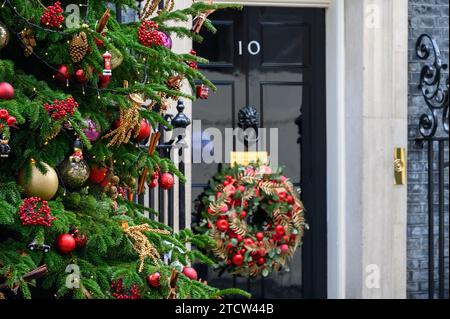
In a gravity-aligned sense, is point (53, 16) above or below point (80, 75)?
above

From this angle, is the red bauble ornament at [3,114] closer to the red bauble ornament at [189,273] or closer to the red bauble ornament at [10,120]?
the red bauble ornament at [10,120]

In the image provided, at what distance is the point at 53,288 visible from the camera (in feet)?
14.9

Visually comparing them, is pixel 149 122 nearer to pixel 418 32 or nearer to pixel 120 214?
pixel 120 214

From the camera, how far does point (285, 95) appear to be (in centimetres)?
748

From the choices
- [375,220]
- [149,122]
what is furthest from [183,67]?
[375,220]

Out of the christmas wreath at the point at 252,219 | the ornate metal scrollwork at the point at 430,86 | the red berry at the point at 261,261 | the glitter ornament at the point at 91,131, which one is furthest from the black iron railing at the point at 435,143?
the glitter ornament at the point at 91,131

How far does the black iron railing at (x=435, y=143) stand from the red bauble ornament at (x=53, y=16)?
12.6 ft

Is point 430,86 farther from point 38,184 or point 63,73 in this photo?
point 38,184

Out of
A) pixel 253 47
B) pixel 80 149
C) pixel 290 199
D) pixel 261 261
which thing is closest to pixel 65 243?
pixel 80 149

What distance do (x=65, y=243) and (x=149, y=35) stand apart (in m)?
1.05

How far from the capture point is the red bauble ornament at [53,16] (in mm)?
4223

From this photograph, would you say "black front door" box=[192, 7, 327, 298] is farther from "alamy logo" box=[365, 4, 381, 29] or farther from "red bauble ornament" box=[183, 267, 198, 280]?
"red bauble ornament" box=[183, 267, 198, 280]

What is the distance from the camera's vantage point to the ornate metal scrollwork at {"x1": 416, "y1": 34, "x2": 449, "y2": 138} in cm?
736

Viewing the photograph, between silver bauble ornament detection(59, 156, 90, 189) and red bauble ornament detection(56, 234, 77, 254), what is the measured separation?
0.28 meters
